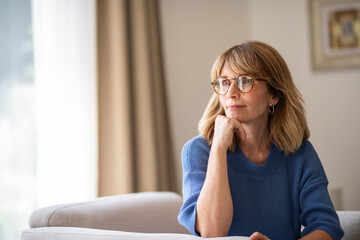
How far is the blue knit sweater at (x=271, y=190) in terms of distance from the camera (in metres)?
1.52

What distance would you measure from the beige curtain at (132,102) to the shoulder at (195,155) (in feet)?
4.37

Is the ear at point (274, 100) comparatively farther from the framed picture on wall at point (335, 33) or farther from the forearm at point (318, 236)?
the framed picture on wall at point (335, 33)

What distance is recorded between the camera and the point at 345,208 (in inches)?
134

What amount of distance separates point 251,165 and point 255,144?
11 cm

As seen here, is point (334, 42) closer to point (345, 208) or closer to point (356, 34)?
point (356, 34)

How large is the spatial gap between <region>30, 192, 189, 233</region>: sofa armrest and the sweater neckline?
434 millimetres

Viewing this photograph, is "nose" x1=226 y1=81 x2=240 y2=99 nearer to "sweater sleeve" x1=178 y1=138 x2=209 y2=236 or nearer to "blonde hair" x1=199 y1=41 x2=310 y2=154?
"blonde hair" x1=199 y1=41 x2=310 y2=154

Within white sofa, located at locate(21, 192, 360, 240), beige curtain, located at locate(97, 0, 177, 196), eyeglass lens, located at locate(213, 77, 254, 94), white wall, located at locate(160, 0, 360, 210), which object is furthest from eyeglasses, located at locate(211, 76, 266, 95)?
white wall, located at locate(160, 0, 360, 210)

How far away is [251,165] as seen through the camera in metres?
1.60

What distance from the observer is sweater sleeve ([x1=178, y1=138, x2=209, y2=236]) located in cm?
142

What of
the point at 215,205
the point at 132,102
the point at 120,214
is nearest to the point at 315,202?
the point at 215,205

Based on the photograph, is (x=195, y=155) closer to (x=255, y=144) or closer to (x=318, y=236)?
(x=255, y=144)

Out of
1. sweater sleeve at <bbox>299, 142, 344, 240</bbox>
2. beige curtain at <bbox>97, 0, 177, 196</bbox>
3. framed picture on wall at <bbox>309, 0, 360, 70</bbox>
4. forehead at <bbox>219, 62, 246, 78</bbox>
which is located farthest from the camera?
framed picture on wall at <bbox>309, 0, 360, 70</bbox>

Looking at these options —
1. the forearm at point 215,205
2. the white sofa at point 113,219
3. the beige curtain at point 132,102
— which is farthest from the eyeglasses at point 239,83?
the beige curtain at point 132,102
